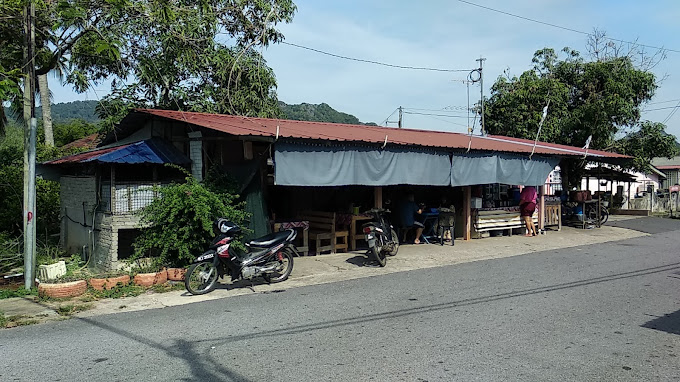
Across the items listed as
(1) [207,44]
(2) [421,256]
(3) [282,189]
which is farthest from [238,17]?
(2) [421,256]

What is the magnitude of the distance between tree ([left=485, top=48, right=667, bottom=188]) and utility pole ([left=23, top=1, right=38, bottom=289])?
18338 mm

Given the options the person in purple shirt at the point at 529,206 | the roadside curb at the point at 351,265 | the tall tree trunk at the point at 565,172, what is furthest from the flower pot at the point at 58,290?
the tall tree trunk at the point at 565,172

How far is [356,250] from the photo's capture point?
12555 millimetres

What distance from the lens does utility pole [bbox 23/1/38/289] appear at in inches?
346

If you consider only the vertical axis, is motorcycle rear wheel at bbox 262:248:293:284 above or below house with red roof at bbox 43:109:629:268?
below

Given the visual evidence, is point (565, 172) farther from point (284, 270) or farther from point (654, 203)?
point (284, 270)

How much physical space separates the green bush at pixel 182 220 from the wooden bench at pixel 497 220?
7967 millimetres

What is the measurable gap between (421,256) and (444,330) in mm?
6035

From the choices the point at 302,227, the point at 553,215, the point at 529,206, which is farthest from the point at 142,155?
the point at 553,215

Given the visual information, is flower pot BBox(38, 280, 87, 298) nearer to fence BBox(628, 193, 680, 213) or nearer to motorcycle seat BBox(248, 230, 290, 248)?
motorcycle seat BBox(248, 230, 290, 248)

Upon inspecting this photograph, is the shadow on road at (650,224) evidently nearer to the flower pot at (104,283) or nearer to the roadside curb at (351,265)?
the roadside curb at (351,265)

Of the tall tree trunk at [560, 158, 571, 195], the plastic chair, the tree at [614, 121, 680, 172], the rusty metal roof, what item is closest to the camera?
the plastic chair

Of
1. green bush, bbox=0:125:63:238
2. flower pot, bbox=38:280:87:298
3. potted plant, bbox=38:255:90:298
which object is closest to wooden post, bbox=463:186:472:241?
potted plant, bbox=38:255:90:298

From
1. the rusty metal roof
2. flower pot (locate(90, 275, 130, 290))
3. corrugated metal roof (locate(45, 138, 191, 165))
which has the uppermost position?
the rusty metal roof
